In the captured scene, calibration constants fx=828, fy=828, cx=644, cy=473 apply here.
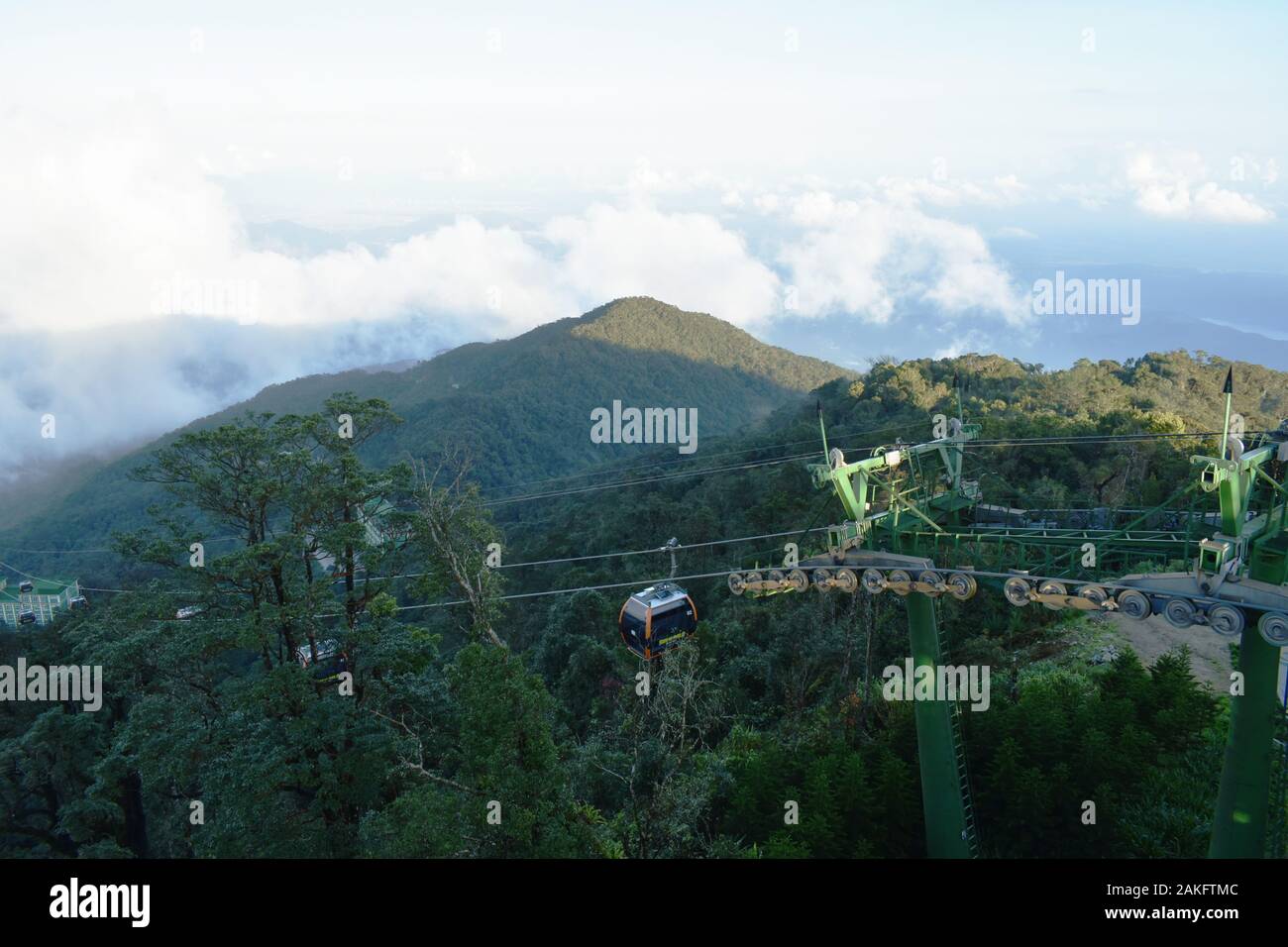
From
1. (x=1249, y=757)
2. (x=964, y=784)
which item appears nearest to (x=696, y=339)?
(x=964, y=784)

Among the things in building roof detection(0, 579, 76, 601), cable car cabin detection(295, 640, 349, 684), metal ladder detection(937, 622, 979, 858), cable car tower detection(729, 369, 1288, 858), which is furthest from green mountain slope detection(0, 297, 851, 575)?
cable car tower detection(729, 369, 1288, 858)

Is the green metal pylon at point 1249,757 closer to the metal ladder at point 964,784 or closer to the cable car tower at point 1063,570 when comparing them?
the cable car tower at point 1063,570

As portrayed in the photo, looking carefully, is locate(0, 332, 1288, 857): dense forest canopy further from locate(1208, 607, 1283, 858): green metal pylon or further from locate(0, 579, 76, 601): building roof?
locate(0, 579, 76, 601): building roof

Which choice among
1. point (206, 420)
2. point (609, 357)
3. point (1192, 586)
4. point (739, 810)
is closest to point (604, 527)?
point (739, 810)

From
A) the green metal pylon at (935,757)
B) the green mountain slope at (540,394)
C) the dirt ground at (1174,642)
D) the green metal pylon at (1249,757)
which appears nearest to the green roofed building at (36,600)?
the green mountain slope at (540,394)

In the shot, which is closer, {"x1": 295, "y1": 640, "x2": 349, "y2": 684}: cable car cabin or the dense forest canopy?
the dense forest canopy
